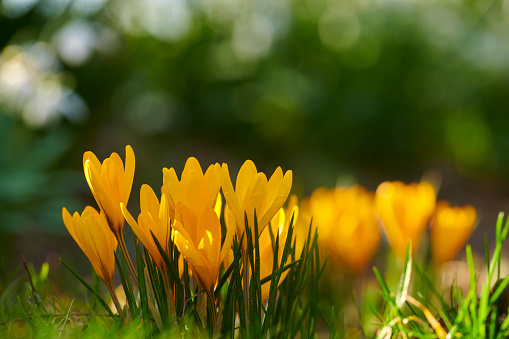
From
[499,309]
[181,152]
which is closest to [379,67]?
[181,152]

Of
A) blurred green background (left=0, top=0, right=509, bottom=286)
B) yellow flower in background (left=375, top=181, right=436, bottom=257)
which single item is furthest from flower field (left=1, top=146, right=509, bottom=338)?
blurred green background (left=0, top=0, right=509, bottom=286)

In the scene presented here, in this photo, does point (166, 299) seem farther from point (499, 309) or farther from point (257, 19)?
point (257, 19)

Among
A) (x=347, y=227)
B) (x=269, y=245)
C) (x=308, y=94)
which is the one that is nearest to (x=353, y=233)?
(x=347, y=227)

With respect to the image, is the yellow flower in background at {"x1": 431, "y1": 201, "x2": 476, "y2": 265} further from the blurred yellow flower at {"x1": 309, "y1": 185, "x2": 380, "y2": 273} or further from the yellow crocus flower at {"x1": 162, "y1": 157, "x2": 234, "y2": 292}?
the yellow crocus flower at {"x1": 162, "y1": 157, "x2": 234, "y2": 292}

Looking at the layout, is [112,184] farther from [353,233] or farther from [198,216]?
[353,233]

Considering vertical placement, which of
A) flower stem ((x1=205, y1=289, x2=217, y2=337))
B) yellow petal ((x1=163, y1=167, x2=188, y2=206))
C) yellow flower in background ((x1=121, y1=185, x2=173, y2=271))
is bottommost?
flower stem ((x1=205, y1=289, x2=217, y2=337))

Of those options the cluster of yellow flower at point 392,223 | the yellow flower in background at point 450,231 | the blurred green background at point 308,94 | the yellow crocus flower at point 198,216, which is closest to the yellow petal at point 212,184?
the yellow crocus flower at point 198,216
